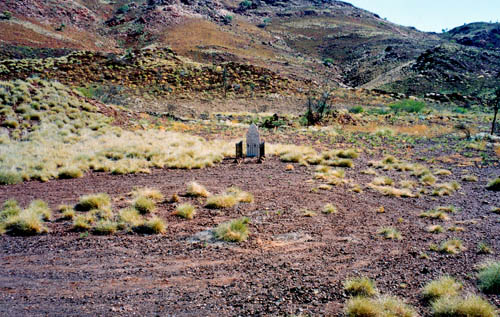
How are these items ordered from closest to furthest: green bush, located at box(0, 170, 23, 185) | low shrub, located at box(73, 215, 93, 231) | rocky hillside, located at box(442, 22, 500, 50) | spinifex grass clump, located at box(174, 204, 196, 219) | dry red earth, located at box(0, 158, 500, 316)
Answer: dry red earth, located at box(0, 158, 500, 316) < low shrub, located at box(73, 215, 93, 231) < spinifex grass clump, located at box(174, 204, 196, 219) < green bush, located at box(0, 170, 23, 185) < rocky hillside, located at box(442, 22, 500, 50)

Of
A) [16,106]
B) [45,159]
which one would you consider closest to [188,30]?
[16,106]

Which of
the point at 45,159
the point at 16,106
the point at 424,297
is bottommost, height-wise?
the point at 424,297

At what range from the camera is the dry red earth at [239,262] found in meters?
4.79

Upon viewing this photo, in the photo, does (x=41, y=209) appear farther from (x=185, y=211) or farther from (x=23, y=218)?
(x=185, y=211)

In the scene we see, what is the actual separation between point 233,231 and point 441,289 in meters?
3.79

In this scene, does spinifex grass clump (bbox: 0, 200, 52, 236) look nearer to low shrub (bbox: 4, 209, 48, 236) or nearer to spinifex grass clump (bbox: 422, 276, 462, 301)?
low shrub (bbox: 4, 209, 48, 236)

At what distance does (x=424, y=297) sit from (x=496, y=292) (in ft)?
3.44

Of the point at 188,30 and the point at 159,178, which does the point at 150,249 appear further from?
the point at 188,30

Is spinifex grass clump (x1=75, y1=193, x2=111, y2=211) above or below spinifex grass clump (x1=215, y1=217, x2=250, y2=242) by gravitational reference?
above

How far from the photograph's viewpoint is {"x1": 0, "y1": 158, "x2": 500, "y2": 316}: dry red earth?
15.7ft

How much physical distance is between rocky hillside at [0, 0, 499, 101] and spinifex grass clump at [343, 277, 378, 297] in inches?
1632

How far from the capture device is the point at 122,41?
7225 cm

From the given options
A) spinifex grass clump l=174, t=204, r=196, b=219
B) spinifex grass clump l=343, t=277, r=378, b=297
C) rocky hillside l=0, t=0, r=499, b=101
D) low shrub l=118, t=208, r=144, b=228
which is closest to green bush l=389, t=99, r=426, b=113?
rocky hillside l=0, t=0, r=499, b=101

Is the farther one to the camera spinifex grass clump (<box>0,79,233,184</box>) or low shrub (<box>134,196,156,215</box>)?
spinifex grass clump (<box>0,79,233,184</box>)
